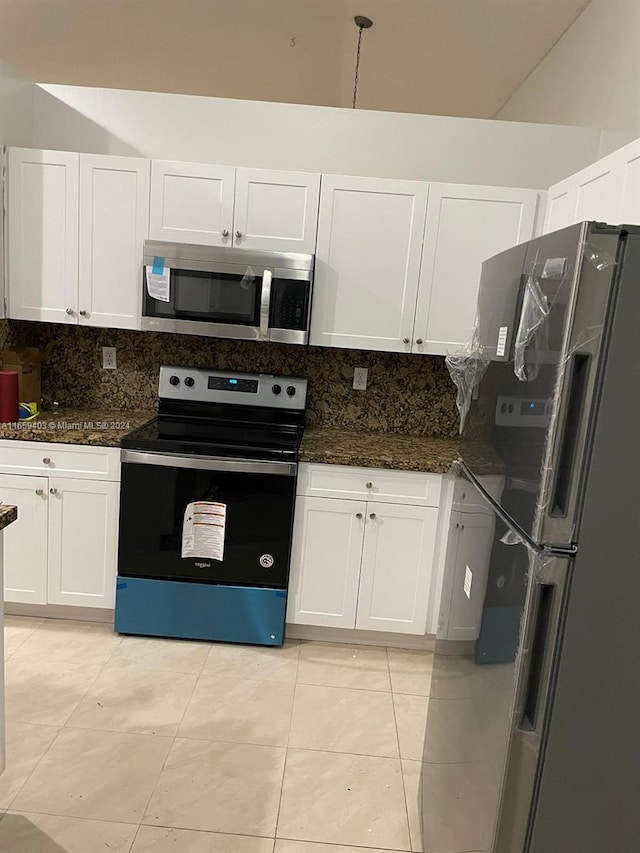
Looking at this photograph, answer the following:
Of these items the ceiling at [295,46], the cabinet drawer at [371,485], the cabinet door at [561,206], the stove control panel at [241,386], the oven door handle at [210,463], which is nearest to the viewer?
the cabinet door at [561,206]

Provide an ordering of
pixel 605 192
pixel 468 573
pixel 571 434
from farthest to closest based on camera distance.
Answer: pixel 605 192 → pixel 468 573 → pixel 571 434

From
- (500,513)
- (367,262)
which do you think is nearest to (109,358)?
(367,262)

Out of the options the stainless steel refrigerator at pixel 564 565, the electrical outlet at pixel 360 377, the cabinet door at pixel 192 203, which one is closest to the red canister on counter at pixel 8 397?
the cabinet door at pixel 192 203

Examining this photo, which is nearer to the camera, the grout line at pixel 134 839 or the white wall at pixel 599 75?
the grout line at pixel 134 839

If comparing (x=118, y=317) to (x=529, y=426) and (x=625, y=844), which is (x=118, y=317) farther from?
(x=625, y=844)

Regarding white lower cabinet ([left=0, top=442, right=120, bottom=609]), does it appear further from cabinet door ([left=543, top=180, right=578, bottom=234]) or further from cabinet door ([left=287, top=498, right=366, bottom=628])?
cabinet door ([left=543, top=180, right=578, bottom=234])

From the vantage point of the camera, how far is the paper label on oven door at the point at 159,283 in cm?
285

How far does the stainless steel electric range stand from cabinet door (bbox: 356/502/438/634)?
0.37m

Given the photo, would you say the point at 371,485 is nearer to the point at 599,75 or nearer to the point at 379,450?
the point at 379,450

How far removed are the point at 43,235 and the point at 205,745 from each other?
2278 millimetres

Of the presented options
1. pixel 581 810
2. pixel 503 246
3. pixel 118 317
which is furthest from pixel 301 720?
pixel 503 246

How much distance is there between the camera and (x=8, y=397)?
2.88 m

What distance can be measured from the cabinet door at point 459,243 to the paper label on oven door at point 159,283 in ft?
3.74

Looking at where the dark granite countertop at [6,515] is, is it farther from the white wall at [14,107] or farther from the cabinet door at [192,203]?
the white wall at [14,107]
